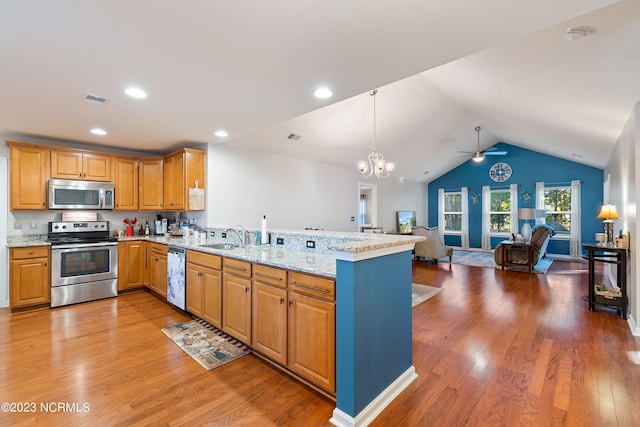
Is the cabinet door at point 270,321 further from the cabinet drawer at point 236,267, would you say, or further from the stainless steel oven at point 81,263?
the stainless steel oven at point 81,263

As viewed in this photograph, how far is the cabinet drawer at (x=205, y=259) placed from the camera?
302 centimetres

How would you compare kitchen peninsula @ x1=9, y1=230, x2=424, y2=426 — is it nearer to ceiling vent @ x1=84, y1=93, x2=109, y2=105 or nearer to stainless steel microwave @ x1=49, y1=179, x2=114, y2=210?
ceiling vent @ x1=84, y1=93, x2=109, y2=105

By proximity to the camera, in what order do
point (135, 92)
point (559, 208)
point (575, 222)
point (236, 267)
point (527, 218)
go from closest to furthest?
point (135, 92)
point (236, 267)
point (527, 218)
point (575, 222)
point (559, 208)

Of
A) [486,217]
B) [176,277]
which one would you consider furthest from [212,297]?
[486,217]

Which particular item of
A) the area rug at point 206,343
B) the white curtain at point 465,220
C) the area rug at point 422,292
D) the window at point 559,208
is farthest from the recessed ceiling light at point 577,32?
the white curtain at point 465,220

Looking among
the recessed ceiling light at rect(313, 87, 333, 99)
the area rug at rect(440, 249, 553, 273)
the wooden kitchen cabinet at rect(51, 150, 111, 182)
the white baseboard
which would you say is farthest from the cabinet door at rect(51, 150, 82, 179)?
the area rug at rect(440, 249, 553, 273)

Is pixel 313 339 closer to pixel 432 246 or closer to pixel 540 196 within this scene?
pixel 432 246

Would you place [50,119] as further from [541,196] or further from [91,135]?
[541,196]

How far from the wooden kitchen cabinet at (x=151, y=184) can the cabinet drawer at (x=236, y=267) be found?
111 inches

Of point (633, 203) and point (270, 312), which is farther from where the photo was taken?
point (633, 203)

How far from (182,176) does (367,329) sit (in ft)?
12.7

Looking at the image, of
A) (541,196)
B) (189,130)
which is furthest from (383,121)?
(541,196)

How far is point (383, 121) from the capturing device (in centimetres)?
566

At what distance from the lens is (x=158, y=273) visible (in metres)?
4.23
